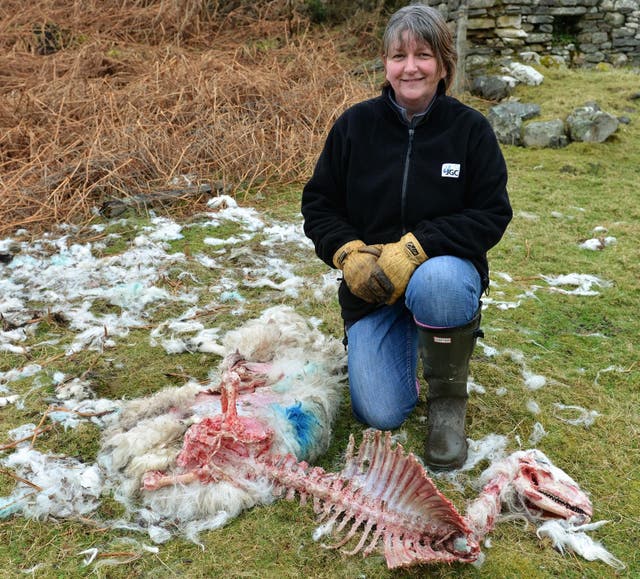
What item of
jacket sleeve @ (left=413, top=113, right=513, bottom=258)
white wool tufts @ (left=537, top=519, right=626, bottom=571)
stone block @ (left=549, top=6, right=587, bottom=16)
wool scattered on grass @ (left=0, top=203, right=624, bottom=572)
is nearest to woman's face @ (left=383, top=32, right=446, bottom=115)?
jacket sleeve @ (left=413, top=113, right=513, bottom=258)

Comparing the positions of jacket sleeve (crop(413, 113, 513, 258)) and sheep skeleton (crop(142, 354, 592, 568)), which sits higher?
jacket sleeve (crop(413, 113, 513, 258))

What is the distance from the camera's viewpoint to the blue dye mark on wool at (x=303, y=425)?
231cm

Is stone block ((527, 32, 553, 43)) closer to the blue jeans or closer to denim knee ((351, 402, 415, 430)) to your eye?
the blue jeans

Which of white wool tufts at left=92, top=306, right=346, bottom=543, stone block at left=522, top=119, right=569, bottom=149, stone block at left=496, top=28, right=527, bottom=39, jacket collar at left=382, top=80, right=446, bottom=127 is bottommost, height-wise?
stone block at left=522, top=119, right=569, bottom=149

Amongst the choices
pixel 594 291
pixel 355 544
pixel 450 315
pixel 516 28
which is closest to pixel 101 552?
pixel 355 544

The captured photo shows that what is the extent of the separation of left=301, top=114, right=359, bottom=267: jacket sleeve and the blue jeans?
1.13ft

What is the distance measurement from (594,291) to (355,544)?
2664 mm

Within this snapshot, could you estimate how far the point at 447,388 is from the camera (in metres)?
2.36

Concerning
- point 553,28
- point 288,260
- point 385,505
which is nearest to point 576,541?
point 385,505

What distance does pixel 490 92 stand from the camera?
8508 mm

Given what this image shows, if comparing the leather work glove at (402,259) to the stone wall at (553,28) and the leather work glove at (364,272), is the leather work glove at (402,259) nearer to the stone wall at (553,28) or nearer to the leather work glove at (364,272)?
the leather work glove at (364,272)

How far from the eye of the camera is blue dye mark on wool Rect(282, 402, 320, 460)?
7.59 ft

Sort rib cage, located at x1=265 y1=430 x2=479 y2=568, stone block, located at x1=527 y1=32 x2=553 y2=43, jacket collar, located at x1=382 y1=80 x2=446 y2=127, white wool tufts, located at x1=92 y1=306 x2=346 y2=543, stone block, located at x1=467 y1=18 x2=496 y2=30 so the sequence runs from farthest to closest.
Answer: stone block, located at x1=527 y1=32 x2=553 y2=43
stone block, located at x1=467 y1=18 x2=496 y2=30
jacket collar, located at x1=382 y1=80 x2=446 y2=127
white wool tufts, located at x1=92 y1=306 x2=346 y2=543
rib cage, located at x1=265 y1=430 x2=479 y2=568

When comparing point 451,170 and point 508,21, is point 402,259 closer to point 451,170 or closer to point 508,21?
point 451,170
